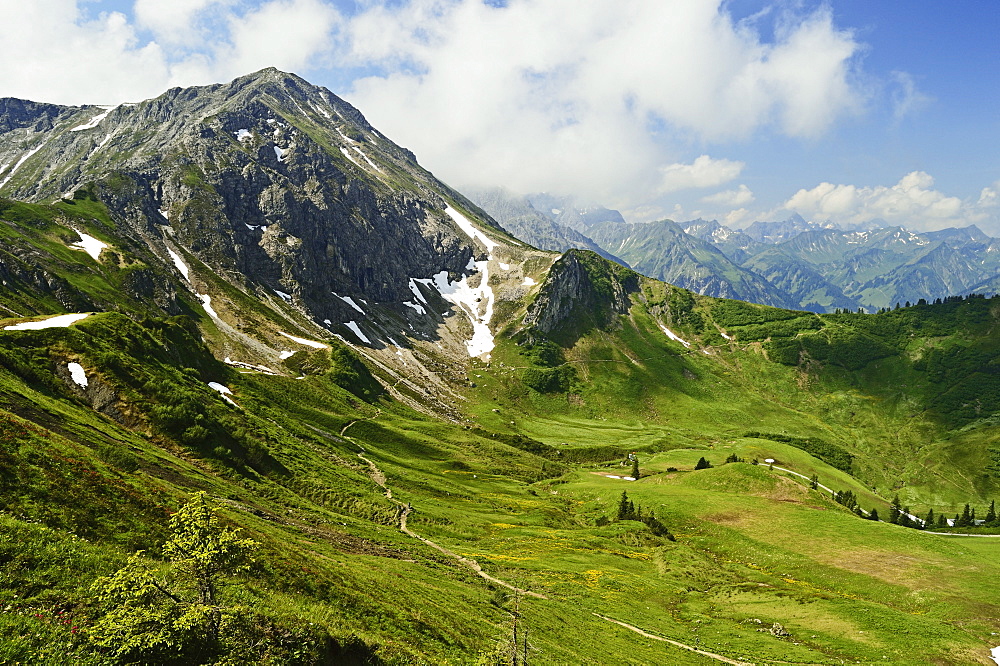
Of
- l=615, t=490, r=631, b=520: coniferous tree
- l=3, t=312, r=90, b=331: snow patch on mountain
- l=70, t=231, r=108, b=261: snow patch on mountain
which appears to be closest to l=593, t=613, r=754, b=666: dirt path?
l=615, t=490, r=631, b=520: coniferous tree

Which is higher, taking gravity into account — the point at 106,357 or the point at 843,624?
the point at 106,357

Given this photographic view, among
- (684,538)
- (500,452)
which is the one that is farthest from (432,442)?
(684,538)

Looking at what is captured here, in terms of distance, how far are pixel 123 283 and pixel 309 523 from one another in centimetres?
17260

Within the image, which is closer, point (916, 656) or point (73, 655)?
point (73, 655)

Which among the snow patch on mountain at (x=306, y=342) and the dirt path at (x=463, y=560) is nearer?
the dirt path at (x=463, y=560)

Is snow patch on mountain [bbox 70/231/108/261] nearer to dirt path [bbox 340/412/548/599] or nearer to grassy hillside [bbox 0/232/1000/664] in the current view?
grassy hillside [bbox 0/232/1000/664]

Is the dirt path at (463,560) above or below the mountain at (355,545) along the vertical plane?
below

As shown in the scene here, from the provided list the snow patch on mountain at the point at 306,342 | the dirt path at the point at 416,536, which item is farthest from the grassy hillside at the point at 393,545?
the snow patch on mountain at the point at 306,342

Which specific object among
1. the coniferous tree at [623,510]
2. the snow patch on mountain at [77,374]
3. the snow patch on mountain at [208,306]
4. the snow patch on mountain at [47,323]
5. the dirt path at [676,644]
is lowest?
the dirt path at [676,644]

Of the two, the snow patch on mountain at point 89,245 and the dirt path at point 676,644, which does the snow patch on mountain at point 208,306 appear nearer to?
the snow patch on mountain at point 89,245

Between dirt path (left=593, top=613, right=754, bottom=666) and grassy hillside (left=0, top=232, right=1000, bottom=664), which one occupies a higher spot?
grassy hillside (left=0, top=232, right=1000, bottom=664)

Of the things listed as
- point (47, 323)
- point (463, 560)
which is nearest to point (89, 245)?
point (47, 323)

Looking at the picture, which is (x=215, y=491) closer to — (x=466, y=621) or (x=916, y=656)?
(x=466, y=621)

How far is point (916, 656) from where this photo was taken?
4500cm
